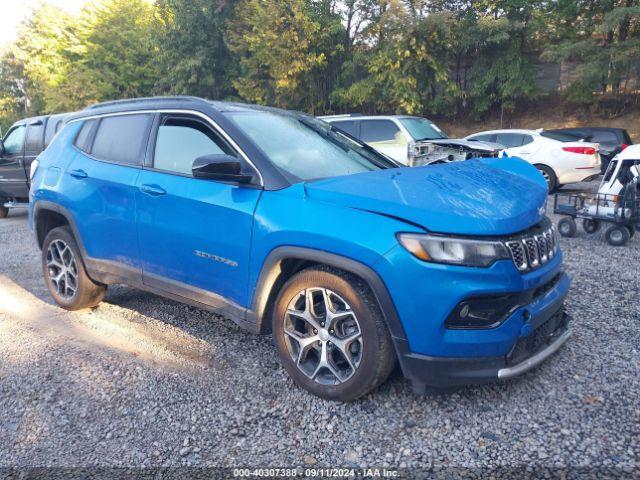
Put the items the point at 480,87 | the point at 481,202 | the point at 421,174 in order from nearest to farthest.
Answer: the point at 481,202 → the point at 421,174 → the point at 480,87

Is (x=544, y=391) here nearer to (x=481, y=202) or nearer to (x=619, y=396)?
(x=619, y=396)

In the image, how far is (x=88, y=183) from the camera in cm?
408

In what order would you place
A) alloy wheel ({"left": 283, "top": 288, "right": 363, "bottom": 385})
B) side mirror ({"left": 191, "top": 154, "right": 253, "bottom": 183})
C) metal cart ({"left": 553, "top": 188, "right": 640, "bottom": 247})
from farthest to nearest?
metal cart ({"left": 553, "top": 188, "right": 640, "bottom": 247}), side mirror ({"left": 191, "top": 154, "right": 253, "bottom": 183}), alloy wheel ({"left": 283, "top": 288, "right": 363, "bottom": 385})

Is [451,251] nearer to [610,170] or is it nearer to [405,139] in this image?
[610,170]

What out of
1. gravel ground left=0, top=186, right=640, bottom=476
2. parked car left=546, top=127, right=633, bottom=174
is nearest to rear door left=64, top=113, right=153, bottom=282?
gravel ground left=0, top=186, right=640, bottom=476

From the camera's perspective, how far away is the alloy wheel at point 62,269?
14.6 feet

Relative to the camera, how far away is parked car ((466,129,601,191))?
1153 centimetres

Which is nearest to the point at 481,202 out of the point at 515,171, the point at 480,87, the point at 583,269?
the point at 515,171

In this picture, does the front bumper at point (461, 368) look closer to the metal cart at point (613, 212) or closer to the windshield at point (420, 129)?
the metal cart at point (613, 212)

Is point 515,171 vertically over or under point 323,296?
over

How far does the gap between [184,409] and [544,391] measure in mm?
2111

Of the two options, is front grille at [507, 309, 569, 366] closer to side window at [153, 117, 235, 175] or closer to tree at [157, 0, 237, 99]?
side window at [153, 117, 235, 175]

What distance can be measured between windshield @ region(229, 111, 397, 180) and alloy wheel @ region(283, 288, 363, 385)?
31.8 inches

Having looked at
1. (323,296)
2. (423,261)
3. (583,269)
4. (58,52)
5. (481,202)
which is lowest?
(583,269)
